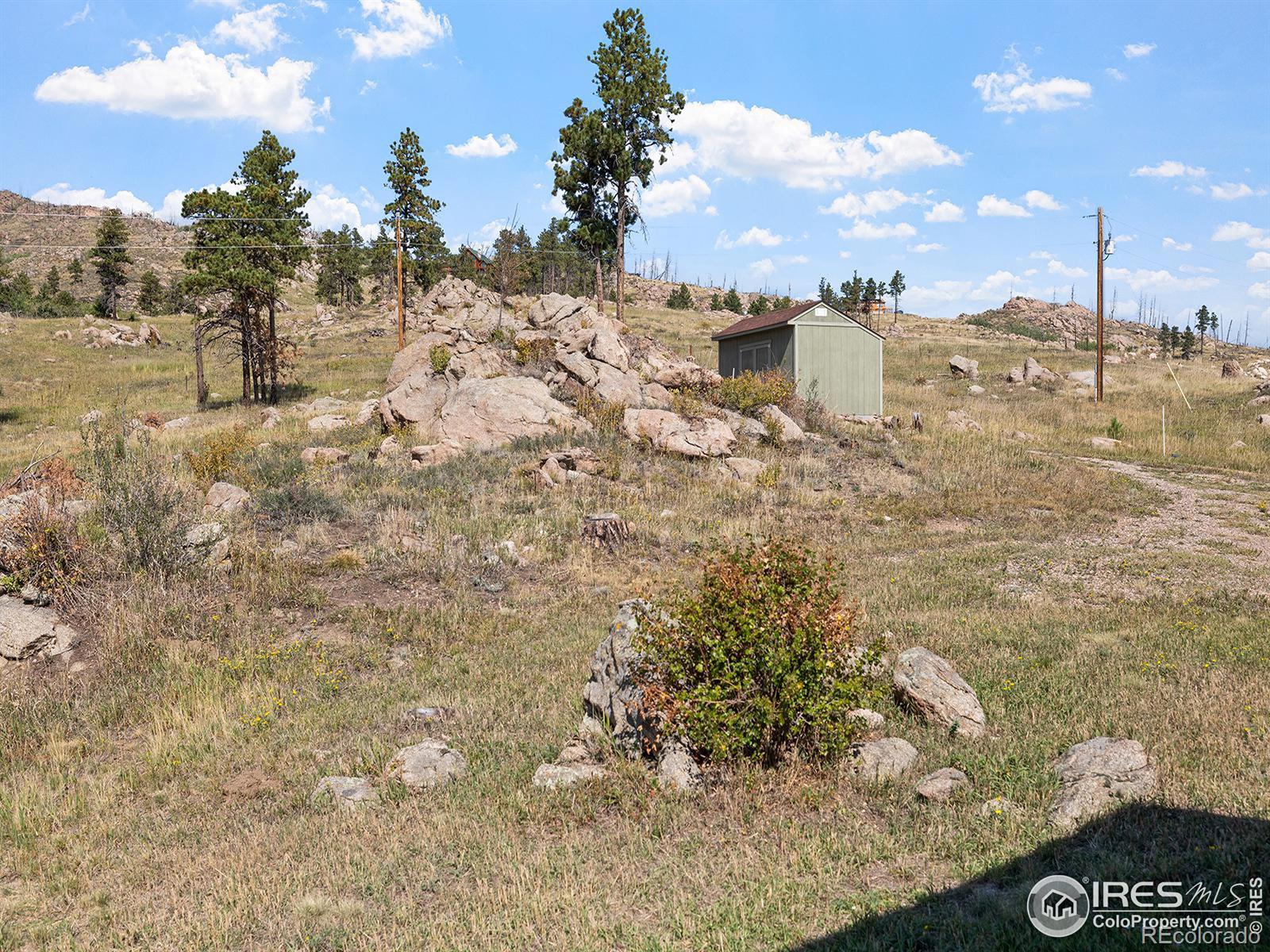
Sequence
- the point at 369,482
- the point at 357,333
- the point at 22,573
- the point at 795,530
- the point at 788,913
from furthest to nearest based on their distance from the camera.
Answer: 1. the point at 357,333
2. the point at 369,482
3. the point at 795,530
4. the point at 22,573
5. the point at 788,913

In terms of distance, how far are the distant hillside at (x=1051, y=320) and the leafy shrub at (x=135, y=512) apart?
366 ft

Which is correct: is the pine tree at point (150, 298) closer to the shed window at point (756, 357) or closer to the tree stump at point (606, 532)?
the shed window at point (756, 357)

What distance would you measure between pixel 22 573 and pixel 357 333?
176 feet

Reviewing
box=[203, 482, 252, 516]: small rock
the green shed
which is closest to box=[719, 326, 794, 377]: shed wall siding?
the green shed

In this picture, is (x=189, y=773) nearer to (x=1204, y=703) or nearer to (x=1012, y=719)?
(x=1012, y=719)

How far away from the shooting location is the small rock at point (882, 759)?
215 inches

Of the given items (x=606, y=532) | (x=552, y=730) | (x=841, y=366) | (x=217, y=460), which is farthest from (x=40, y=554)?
(x=841, y=366)

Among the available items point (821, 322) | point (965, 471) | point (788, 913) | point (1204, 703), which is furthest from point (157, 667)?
point (821, 322)

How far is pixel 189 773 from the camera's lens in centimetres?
654

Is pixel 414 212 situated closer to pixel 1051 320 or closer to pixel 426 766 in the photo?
pixel 426 766

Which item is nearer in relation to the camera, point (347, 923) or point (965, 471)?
point (347, 923)

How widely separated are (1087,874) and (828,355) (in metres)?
27.5

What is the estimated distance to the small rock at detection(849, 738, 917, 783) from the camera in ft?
17.9

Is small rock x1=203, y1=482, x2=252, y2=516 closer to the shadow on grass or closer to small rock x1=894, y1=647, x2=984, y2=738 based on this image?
small rock x1=894, y1=647, x2=984, y2=738
